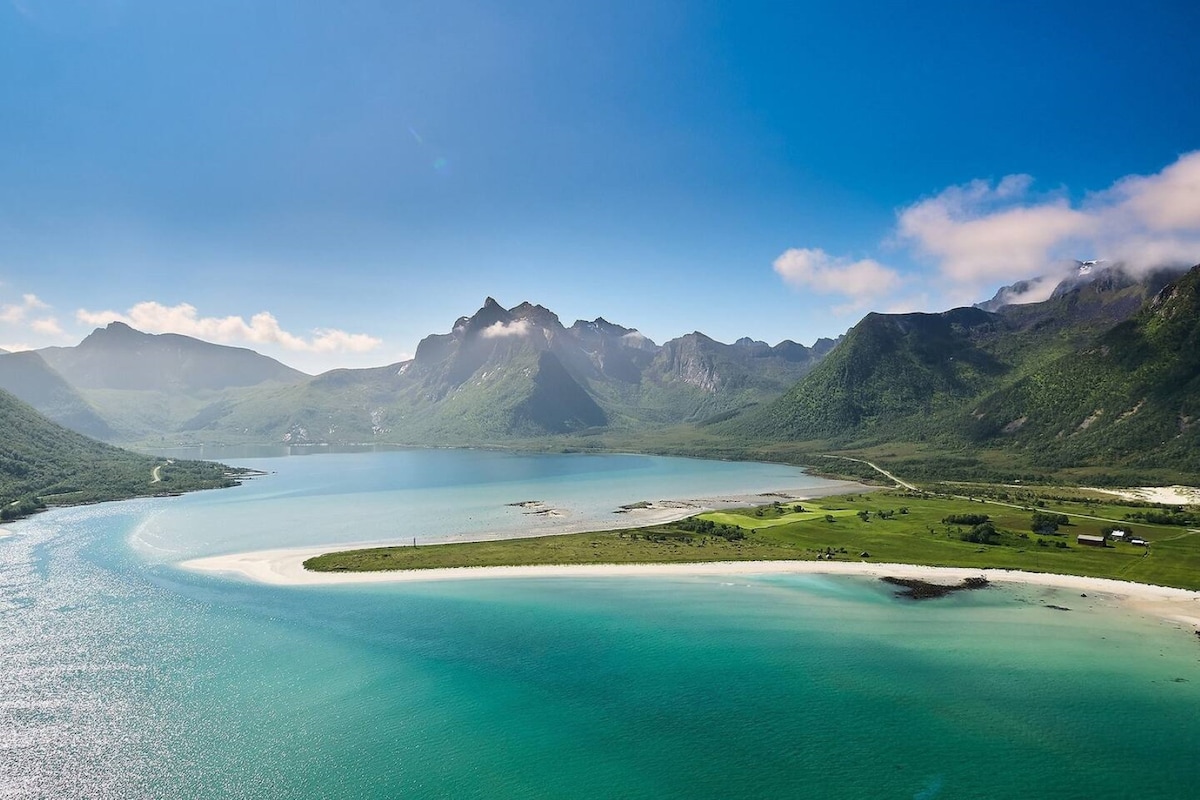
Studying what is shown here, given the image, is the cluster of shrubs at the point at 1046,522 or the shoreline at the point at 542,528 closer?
the shoreline at the point at 542,528

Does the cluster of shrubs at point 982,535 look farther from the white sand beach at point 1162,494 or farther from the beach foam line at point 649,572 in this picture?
the white sand beach at point 1162,494

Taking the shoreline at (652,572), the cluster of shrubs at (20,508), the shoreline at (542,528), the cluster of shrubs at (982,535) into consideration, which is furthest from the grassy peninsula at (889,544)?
the cluster of shrubs at (20,508)

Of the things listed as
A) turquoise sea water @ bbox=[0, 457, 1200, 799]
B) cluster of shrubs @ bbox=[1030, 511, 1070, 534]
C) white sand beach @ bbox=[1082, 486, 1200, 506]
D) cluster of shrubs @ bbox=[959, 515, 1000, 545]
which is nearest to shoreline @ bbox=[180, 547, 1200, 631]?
turquoise sea water @ bbox=[0, 457, 1200, 799]

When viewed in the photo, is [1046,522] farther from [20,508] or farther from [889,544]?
[20,508]

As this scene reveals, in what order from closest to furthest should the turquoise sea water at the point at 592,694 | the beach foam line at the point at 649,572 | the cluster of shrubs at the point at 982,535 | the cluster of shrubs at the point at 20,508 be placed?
the turquoise sea water at the point at 592,694, the beach foam line at the point at 649,572, the cluster of shrubs at the point at 982,535, the cluster of shrubs at the point at 20,508

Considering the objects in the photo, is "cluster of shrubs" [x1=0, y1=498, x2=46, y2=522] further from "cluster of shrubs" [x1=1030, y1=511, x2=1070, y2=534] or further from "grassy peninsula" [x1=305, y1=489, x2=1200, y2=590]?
"cluster of shrubs" [x1=1030, y1=511, x2=1070, y2=534]

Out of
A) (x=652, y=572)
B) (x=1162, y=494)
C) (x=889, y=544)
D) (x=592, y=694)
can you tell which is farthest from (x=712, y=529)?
(x=1162, y=494)

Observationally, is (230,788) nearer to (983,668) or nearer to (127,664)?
(127,664)
